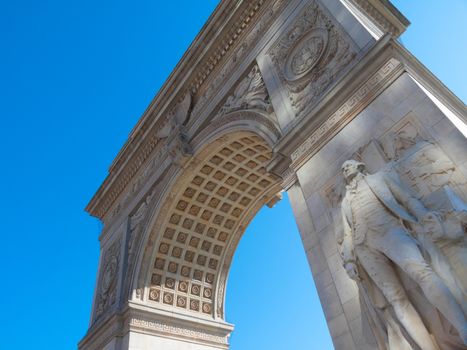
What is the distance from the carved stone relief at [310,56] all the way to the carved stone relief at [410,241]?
288 centimetres

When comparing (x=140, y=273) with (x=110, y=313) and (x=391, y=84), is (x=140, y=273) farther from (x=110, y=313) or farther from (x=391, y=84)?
(x=391, y=84)

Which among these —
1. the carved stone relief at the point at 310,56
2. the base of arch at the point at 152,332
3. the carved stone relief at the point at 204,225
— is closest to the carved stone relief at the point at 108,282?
the base of arch at the point at 152,332

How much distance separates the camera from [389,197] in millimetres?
6105

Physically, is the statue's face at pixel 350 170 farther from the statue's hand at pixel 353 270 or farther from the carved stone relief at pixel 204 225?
the carved stone relief at pixel 204 225

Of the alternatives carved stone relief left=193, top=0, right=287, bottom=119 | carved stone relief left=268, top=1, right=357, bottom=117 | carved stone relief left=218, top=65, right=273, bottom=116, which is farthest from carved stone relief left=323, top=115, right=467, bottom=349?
carved stone relief left=193, top=0, right=287, bottom=119

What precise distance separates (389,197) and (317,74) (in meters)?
4.84

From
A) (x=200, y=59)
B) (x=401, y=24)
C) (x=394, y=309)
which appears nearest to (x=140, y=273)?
(x=200, y=59)

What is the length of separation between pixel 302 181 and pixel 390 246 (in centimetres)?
335

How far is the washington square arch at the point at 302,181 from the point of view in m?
5.75

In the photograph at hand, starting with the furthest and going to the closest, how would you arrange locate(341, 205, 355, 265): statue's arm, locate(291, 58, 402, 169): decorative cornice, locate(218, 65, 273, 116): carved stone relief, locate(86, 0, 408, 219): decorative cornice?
locate(86, 0, 408, 219): decorative cornice
locate(218, 65, 273, 116): carved stone relief
locate(291, 58, 402, 169): decorative cornice
locate(341, 205, 355, 265): statue's arm

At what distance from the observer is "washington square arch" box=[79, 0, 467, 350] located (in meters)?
5.75

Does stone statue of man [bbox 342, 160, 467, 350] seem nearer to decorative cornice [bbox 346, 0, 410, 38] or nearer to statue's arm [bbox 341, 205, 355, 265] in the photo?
statue's arm [bbox 341, 205, 355, 265]

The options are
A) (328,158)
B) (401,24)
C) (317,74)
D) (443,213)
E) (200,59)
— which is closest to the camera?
(443,213)

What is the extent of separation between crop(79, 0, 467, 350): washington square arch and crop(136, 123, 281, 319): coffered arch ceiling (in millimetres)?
59
